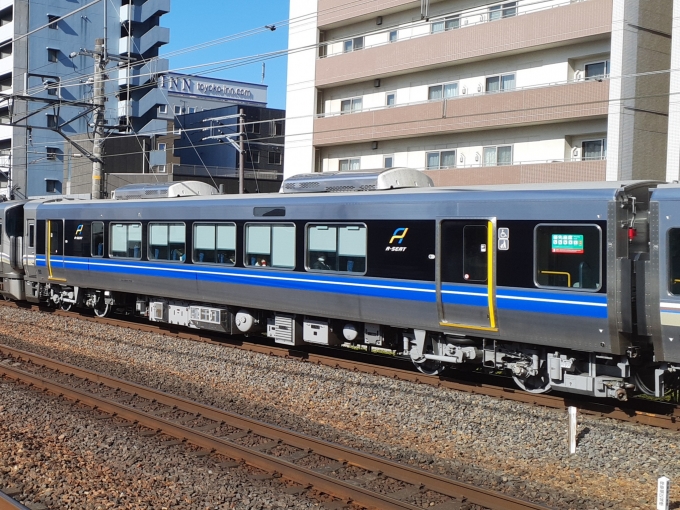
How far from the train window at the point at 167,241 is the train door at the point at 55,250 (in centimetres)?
441

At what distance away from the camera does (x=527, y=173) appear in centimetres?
2364

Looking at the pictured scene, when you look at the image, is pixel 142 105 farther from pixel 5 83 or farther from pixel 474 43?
pixel 474 43

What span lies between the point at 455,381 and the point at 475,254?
2242 millimetres

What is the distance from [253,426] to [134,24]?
5676 cm

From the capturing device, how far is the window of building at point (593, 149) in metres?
22.6

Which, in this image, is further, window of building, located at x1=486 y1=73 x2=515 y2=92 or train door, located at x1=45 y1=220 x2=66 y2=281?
window of building, located at x1=486 y1=73 x2=515 y2=92

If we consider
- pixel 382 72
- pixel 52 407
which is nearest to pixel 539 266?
pixel 52 407

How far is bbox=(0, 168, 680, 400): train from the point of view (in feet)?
32.5

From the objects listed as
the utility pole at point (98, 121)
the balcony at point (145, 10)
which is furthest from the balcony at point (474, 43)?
the balcony at point (145, 10)

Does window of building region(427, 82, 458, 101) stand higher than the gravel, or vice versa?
window of building region(427, 82, 458, 101)

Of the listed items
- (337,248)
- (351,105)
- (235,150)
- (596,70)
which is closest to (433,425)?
(337,248)

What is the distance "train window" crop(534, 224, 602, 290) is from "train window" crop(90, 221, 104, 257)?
12166 millimetres

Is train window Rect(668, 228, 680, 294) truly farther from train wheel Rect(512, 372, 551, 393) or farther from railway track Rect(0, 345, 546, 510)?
railway track Rect(0, 345, 546, 510)

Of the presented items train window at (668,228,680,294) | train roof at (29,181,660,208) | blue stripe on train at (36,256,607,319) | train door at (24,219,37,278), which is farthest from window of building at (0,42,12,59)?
train window at (668,228,680,294)
